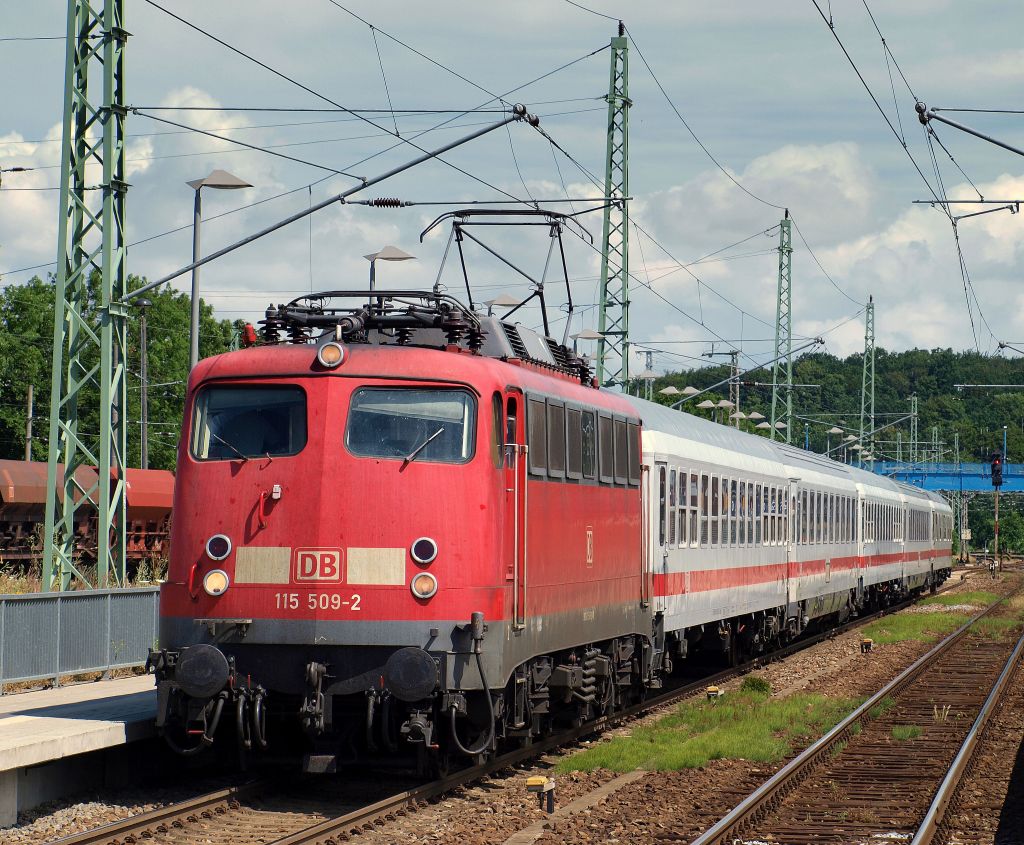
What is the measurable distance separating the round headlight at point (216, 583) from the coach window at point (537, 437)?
8.96 feet

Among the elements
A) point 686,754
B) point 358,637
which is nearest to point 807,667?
point 686,754

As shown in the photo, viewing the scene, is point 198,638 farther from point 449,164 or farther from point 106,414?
point 449,164

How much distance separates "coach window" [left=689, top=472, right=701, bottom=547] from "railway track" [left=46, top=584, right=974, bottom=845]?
692 centimetres

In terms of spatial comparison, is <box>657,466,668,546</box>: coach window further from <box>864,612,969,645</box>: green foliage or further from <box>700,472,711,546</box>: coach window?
<box>864,612,969,645</box>: green foliage

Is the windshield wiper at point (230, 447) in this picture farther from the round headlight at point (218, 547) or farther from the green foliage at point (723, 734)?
the green foliage at point (723, 734)

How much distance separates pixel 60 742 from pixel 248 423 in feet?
9.35

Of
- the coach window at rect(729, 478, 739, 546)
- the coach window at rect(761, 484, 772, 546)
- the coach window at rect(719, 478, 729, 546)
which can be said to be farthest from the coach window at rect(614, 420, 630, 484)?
the coach window at rect(761, 484, 772, 546)

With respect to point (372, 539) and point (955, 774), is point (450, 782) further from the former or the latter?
point (955, 774)

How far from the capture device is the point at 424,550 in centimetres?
1237

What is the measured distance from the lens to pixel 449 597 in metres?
12.3

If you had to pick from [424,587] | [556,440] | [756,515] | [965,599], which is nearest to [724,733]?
[556,440]

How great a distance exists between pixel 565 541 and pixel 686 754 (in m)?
2.58

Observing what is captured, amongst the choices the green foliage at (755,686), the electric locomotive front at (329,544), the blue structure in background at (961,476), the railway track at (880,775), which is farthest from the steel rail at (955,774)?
the blue structure in background at (961,476)

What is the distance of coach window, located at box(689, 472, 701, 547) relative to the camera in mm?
21234
